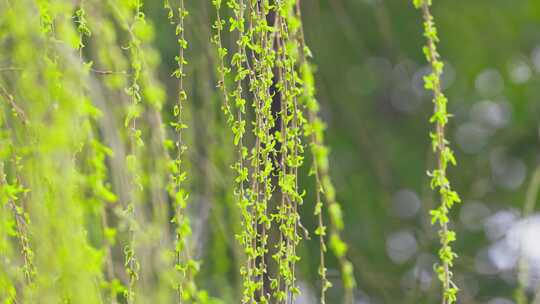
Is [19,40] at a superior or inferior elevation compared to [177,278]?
superior

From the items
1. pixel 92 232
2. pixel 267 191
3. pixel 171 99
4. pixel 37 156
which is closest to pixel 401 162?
pixel 171 99

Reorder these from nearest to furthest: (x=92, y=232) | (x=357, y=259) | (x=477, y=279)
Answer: (x=92, y=232), (x=357, y=259), (x=477, y=279)

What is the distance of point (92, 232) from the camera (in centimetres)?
242

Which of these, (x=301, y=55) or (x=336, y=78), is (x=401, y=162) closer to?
(x=336, y=78)

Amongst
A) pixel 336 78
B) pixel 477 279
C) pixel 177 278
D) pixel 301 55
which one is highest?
pixel 336 78

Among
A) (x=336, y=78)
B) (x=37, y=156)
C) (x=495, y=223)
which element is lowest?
(x=37, y=156)

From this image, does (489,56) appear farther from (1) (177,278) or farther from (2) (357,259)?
(1) (177,278)

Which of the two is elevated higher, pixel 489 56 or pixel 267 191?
pixel 489 56

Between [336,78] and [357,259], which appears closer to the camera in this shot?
[357,259]

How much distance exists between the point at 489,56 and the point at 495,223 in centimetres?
75

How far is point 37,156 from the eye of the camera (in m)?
0.91

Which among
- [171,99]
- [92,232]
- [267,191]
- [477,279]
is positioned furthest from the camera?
[477,279]

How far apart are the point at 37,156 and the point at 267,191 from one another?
0.37 meters

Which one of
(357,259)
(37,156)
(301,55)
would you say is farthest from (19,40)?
(357,259)
